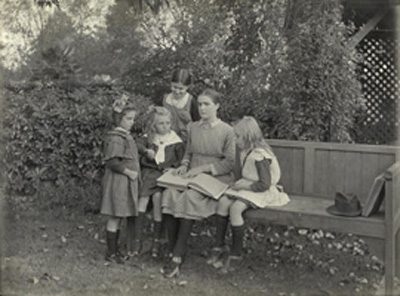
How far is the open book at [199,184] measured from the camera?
4.39 metres

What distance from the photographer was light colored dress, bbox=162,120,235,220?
14.5 ft

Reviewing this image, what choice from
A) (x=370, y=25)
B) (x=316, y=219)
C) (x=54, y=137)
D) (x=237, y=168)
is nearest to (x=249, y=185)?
(x=237, y=168)

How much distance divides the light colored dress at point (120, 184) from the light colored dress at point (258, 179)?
34.4 inches

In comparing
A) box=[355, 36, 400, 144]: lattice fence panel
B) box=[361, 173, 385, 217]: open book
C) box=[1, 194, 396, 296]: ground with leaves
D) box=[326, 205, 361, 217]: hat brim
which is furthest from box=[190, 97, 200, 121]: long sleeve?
box=[355, 36, 400, 144]: lattice fence panel

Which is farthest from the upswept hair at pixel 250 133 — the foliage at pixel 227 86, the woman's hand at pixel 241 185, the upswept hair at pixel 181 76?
the foliage at pixel 227 86

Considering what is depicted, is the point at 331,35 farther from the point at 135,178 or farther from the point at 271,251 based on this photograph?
the point at 135,178

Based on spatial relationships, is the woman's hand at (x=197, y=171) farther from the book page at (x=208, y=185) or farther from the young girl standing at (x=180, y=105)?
the young girl standing at (x=180, y=105)

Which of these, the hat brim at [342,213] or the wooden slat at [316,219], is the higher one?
the hat brim at [342,213]

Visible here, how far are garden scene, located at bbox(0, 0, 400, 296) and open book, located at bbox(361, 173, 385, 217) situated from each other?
0.35 feet

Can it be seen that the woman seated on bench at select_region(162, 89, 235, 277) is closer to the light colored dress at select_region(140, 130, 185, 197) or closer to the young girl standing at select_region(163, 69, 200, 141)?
the light colored dress at select_region(140, 130, 185, 197)

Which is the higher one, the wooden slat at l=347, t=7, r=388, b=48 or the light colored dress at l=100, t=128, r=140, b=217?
the wooden slat at l=347, t=7, r=388, b=48

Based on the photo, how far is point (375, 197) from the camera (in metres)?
3.99

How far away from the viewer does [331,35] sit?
6.26m

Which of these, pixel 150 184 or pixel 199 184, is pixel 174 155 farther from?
pixel 199 184
